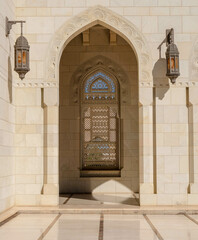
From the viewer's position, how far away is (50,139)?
28.7 feet

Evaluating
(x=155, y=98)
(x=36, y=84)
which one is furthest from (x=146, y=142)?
(x=36, y=84)

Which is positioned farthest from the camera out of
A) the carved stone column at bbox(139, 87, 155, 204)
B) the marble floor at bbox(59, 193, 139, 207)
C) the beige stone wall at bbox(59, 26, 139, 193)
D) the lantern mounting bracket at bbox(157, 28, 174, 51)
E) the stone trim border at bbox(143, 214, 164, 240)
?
the beige stone wall at bbox(59, 26, 139, 193)

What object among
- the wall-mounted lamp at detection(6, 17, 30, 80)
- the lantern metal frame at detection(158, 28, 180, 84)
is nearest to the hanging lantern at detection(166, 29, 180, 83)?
the lantern metal frame at detection(158, 28, 180, 84)

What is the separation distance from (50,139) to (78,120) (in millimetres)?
2801

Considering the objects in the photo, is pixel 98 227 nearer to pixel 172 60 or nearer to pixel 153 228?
pixel 153 228

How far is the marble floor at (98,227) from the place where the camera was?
19.3 ft

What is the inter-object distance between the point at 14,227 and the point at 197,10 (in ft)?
17.1

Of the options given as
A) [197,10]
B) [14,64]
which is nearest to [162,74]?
[197,10]

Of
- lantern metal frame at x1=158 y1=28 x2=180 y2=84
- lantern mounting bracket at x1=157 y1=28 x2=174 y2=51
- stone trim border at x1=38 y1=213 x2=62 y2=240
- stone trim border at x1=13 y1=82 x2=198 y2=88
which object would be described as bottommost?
stone trim border at x1=38 y1=213 x2=62 y2=240

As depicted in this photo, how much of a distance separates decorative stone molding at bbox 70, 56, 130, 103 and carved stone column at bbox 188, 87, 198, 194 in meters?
2.94

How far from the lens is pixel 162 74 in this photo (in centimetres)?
880

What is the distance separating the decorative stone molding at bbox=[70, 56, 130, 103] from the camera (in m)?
11.5

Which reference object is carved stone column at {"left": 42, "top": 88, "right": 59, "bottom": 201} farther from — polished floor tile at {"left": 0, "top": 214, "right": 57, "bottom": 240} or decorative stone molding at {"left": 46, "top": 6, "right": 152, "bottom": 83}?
polished floor tile at {"left": 0, "top": 214, "right": 57, "bottom": 240}

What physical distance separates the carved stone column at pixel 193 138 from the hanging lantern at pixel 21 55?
10.0ft
